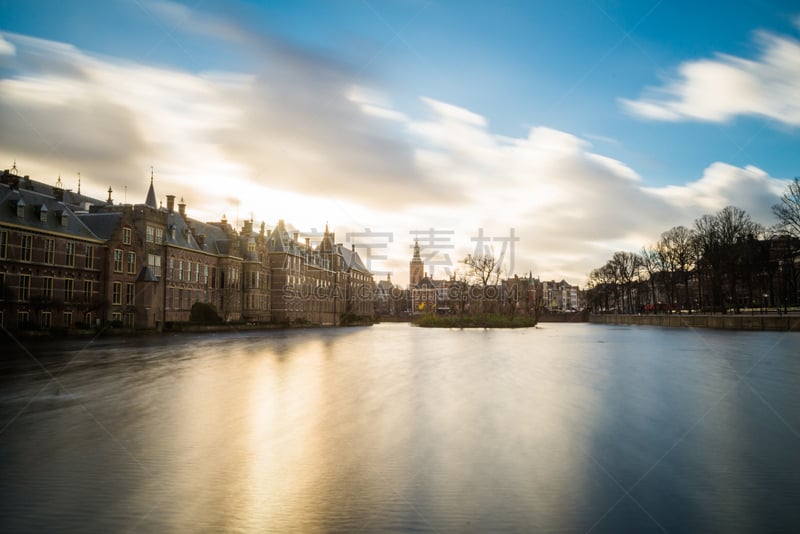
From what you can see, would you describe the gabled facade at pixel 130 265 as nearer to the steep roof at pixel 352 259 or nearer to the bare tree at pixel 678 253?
the steep roof at pixel 352 259

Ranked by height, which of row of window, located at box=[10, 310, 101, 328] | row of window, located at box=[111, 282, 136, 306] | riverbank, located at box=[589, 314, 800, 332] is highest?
row of window, located at box=[111, 282, 136, 306]

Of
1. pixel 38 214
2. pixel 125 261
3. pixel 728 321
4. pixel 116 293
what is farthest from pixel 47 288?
pixel 728 321

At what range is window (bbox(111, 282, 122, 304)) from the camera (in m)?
49.8

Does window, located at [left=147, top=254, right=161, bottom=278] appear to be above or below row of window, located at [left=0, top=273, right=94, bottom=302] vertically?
above

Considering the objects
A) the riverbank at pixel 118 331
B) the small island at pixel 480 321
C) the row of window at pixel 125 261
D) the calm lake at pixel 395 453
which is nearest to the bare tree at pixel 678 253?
the small island at pixel 480 321

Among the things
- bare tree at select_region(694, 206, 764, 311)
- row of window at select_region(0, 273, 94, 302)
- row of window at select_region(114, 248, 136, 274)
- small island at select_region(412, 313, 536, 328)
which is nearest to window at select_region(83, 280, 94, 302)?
row of window at select_region(0, 273, 94, 302)

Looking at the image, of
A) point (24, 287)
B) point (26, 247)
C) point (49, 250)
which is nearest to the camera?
point (24, 287)

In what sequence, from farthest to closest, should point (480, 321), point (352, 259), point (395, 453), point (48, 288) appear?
point (352, 259) < point (480, 321) < point (48, 288) < point (395, 453)

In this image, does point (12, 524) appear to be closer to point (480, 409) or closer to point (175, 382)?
point (480, 409)

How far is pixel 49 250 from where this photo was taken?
43562 millimetres

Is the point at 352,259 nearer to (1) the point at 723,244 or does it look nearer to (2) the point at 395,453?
(1) the point at 723,244

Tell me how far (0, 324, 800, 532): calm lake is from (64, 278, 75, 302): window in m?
31.1

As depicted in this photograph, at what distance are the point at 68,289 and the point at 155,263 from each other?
428 inches

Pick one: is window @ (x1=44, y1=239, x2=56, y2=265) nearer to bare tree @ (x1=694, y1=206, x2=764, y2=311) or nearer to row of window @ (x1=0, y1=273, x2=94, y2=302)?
row of window @ (x1=0, y1=273, x2=94, y2=302)
